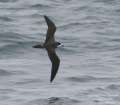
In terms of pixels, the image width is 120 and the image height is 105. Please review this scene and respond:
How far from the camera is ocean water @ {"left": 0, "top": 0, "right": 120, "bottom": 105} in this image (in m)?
18.4

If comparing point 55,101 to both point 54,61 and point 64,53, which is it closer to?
point 54,61

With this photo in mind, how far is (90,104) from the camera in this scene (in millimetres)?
17578

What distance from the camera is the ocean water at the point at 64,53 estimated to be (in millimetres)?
18359

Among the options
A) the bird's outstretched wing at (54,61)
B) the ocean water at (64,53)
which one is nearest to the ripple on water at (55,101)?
the ocean water at (64,53)

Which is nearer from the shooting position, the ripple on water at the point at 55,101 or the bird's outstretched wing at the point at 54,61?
the ripple on water at the point at 55,101

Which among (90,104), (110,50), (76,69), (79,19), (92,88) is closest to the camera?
(90,104)

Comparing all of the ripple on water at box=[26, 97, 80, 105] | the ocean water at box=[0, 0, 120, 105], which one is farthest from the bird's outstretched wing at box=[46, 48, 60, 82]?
the ocean water at box=[0, 0, 120, 105]

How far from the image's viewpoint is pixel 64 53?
22.7 meters

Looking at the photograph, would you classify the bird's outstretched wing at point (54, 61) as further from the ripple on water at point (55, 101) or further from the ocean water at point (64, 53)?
the ocean water at point (64, 53)

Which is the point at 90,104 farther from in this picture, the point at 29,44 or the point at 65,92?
the point at 29,44

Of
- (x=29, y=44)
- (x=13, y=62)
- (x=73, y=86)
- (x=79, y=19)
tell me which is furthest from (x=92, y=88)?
(x=79, y=19)

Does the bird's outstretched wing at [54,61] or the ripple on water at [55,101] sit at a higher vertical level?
the bird's outstretched wing at [54,61]

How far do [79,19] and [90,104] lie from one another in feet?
30.6

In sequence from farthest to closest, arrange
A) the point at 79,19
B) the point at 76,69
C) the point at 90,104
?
the point at 79,19, the point at 76,69, the point at 90,104
